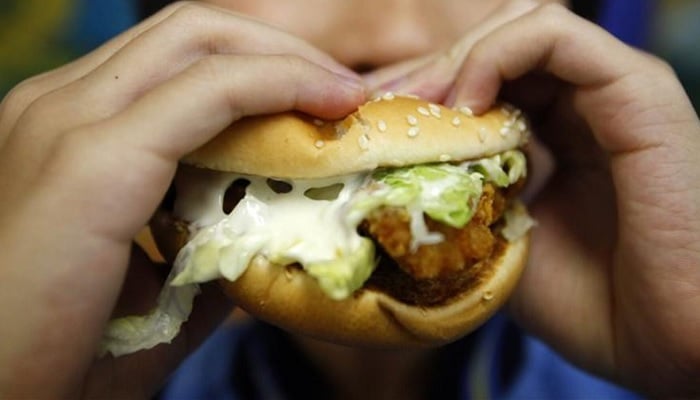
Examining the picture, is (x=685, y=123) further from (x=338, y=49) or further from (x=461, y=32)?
(x=338, y=49)

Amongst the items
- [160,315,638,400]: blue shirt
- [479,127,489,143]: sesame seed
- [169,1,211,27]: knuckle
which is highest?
[169,1,211,27]: knuckle

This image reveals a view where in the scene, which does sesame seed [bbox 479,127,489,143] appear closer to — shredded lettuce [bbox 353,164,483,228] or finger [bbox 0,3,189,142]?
shredded lettuce [bbox 353,164,483,228]

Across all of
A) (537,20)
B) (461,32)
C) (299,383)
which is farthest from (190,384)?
(537,20)

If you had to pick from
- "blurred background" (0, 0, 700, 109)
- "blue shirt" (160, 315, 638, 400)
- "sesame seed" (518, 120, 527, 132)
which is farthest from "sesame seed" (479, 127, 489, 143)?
"blurred background" (0, 0, 700, 109)

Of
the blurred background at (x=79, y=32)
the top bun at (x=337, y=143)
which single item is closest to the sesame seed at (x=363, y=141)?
the top bun at (x=337, y=143)

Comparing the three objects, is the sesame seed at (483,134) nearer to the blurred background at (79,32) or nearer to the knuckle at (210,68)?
the knuckle at (210,68)

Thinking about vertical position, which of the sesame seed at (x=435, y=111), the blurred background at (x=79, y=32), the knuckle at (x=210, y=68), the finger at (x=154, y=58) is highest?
the knuckle at (x=210, y=68)

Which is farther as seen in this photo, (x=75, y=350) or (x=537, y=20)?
(x=537, y=20)
